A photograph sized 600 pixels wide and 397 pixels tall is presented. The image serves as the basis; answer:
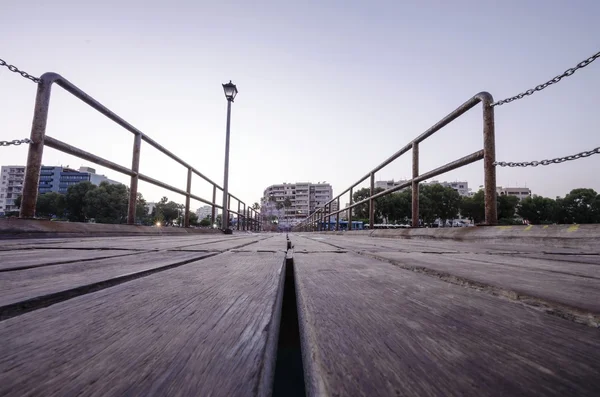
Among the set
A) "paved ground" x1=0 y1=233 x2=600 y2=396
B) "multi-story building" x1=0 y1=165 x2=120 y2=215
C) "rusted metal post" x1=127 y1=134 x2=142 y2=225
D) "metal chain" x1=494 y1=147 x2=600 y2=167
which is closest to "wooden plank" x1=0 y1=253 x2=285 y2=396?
"paved ground" x1=0 y1=233 x2=600 y2=396

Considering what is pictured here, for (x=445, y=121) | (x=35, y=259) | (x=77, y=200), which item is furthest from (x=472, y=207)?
(x=77, y=200)

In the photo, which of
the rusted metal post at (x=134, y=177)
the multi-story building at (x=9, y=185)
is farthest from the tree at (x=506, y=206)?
the multi-story building at (x=9, y=185)

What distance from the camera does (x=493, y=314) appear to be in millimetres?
447

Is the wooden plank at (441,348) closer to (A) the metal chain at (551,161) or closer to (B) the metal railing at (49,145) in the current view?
(A) the metal chain at (551,161)

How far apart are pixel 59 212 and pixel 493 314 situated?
60.0m

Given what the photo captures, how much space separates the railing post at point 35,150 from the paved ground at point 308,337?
224 centimetres

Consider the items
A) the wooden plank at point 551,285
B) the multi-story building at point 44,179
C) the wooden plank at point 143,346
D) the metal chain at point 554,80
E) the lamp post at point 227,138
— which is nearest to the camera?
the wooden plank at point 143,346

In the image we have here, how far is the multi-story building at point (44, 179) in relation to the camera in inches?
3088

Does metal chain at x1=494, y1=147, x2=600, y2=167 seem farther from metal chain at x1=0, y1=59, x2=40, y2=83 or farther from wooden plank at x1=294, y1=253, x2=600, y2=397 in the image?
metal chain at x1=0, y1=59, x2=40, y2=83

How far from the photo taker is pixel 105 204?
4109cm

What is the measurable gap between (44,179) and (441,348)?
111 meters

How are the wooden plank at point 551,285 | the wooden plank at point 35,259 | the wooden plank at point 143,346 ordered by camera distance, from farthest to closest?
the wooden plank at point 35,259
the wooden plank at point 551,285
the wooden plank at point 143,346

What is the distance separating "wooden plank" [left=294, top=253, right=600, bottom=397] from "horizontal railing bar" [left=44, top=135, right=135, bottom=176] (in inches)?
116

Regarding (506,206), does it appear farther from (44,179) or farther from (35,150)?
(44,179)
